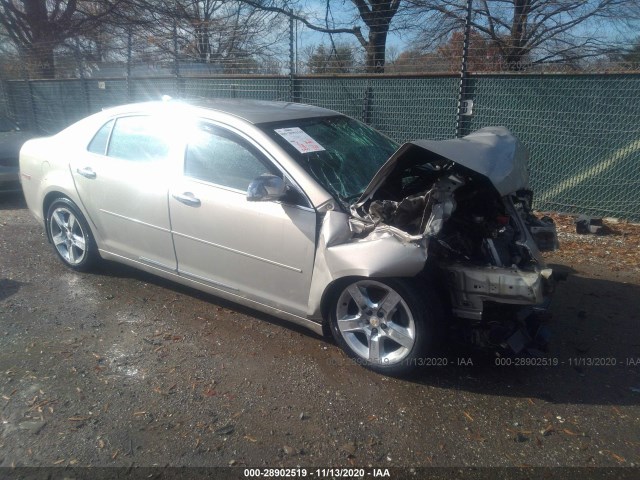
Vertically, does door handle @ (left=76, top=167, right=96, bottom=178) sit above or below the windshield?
below

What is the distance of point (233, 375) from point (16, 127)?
8671 mm

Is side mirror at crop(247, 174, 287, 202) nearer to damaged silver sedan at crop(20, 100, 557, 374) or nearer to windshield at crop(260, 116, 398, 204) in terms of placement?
damaged silver sedan at crop(20, 100, 557, 374)

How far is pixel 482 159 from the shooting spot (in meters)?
3.42

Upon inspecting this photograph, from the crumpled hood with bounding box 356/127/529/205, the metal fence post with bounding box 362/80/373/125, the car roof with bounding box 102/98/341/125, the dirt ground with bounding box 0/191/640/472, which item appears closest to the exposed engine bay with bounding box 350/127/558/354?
the crumpled hood with bounding box 356/127/529/205

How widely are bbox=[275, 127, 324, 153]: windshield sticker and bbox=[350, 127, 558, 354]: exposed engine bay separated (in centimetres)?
65

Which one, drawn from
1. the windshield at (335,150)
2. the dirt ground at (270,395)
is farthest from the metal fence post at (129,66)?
the windshield at (335,150)

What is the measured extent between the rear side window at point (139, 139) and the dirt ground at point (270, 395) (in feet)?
3.99

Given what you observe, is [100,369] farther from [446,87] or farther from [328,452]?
[446,87]

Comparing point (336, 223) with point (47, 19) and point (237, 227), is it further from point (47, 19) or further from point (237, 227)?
point (47, 19)

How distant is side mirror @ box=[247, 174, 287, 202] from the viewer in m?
3.55

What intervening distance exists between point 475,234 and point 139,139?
2795 millimetres

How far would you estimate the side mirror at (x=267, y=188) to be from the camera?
355 centimetres

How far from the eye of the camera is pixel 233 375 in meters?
3.59

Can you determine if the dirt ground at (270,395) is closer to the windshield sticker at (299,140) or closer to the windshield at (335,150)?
the windshield at (335,150)
